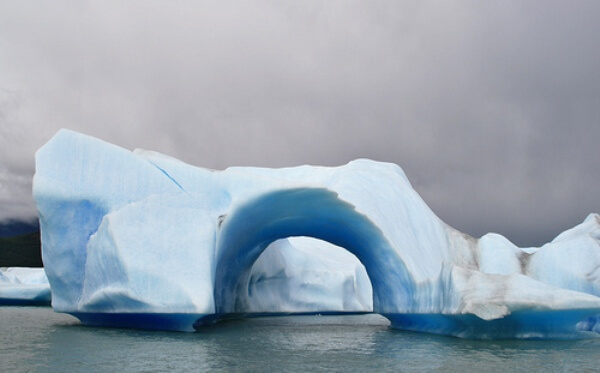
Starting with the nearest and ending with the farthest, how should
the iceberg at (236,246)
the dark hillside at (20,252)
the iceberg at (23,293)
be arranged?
the iceberg at (236,246)
the iceberg at (23,293)
the dark hillside at (20,252)

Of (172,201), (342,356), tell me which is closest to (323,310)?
(172,201)

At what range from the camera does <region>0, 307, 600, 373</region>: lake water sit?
24.4 ft

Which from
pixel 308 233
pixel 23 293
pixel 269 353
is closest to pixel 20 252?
pixel 23 293

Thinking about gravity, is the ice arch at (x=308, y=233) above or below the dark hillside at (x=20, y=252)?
below

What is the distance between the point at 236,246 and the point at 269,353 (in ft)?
18.1

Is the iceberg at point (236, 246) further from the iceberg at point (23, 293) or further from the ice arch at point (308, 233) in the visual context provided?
the iceberg at point (23, 293)

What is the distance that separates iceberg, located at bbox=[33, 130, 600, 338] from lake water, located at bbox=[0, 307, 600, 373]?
59 centimetres

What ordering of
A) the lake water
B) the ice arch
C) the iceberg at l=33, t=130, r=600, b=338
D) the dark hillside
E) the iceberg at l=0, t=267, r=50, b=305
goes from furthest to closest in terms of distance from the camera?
the dark hillside
the iceberg at l=0, t=267, r=50, b=305
the ice arch
the iceberg at l=33, t=130, r=600, b=338
the lake water

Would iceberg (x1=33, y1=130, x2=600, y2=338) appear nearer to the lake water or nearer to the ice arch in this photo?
the ice arch

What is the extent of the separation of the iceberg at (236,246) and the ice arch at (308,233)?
52 mm

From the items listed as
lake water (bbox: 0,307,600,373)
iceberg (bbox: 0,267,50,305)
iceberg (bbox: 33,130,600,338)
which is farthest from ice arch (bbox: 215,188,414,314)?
iceberg (bbox: 0,267,50,305)

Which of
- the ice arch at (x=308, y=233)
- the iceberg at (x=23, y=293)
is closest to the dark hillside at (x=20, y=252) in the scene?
the iceberg at (x=23, y=293)

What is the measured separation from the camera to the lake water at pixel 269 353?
7441 mm

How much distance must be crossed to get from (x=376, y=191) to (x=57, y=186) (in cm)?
714
